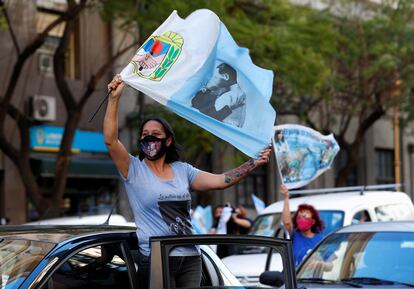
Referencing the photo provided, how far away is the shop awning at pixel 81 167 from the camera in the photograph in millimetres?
19531

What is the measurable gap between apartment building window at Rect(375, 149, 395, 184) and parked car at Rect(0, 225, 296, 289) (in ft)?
95.9

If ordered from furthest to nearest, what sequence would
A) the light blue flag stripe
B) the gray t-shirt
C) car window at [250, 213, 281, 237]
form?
car window at [250, 213, 281, 237], the light blue flag stripe, the gray t-shirt

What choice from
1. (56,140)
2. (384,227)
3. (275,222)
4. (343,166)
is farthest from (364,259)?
(343,166)

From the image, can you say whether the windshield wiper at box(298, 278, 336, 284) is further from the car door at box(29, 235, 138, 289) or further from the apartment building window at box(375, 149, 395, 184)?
the apartment building window at box(375, 149, 395, 184)

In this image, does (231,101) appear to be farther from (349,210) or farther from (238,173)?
(349,210)

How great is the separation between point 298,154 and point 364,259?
8.97ft

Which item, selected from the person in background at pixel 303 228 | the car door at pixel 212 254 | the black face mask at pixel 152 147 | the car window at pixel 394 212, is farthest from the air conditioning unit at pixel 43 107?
the black face mask at pixel 152 147

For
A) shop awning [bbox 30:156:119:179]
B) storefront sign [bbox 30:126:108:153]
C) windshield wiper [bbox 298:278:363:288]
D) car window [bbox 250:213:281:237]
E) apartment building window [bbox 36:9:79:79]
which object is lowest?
windshield wiper [bbox 298:278:363:288]

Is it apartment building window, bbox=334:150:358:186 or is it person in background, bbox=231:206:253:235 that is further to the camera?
apartment building window, bbox=334:150:358:186

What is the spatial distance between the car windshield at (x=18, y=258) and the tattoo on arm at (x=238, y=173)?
1300 millimetres

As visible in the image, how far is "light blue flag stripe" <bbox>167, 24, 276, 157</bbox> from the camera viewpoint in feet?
17.7

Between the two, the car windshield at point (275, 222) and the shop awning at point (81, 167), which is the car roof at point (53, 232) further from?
the shop awning at point (81, 167)

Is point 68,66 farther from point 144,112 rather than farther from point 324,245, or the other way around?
point 324,245

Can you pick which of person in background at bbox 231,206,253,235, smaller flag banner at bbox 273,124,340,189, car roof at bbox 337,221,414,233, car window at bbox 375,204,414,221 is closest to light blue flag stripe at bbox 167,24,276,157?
car roof at bbox 337,221,414,233
